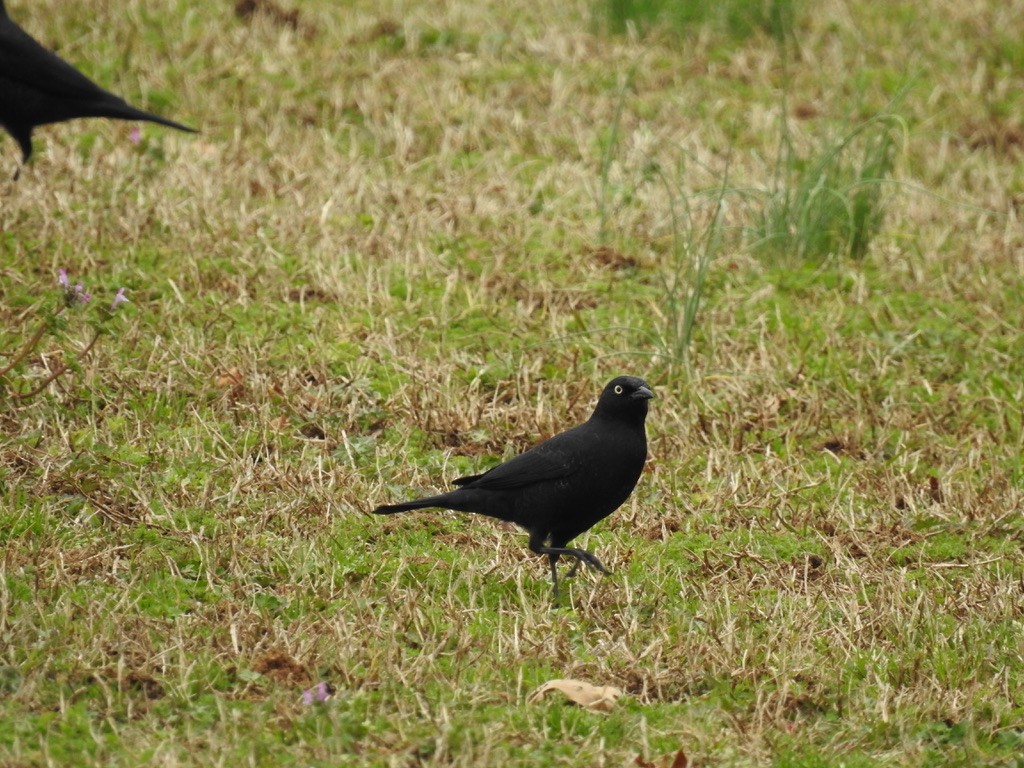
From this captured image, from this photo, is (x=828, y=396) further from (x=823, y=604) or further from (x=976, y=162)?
(x=976, y=162)

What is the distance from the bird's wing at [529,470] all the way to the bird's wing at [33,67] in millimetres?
1788

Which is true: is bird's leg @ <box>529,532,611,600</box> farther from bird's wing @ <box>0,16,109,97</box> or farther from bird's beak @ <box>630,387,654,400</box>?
bird's wing @ <box>0,16,109,97</box>

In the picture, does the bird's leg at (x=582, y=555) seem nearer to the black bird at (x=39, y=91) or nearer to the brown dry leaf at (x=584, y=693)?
the brown dry leaf at (x=584, y=693)

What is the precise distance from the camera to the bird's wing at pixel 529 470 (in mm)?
4801

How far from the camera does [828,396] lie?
21.0 feet

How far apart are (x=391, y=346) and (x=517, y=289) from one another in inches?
Result: 34.3

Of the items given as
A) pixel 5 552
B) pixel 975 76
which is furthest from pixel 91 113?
pixel 975 76

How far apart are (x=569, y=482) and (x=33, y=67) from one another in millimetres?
2162

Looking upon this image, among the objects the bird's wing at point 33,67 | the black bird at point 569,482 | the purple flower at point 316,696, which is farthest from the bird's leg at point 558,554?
the bird's wing at point 33,67

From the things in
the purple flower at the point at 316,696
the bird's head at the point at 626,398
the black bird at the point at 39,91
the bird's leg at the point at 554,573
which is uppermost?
the black bird at the point at 39,91

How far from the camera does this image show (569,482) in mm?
4770

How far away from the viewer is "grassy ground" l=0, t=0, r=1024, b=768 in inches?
161

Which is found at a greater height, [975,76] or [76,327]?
[975,76]

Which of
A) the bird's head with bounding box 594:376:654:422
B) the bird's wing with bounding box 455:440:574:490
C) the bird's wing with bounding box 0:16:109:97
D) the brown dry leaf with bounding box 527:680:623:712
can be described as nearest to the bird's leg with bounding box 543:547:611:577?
the bird's wing with bounding box 455:440:574:490
